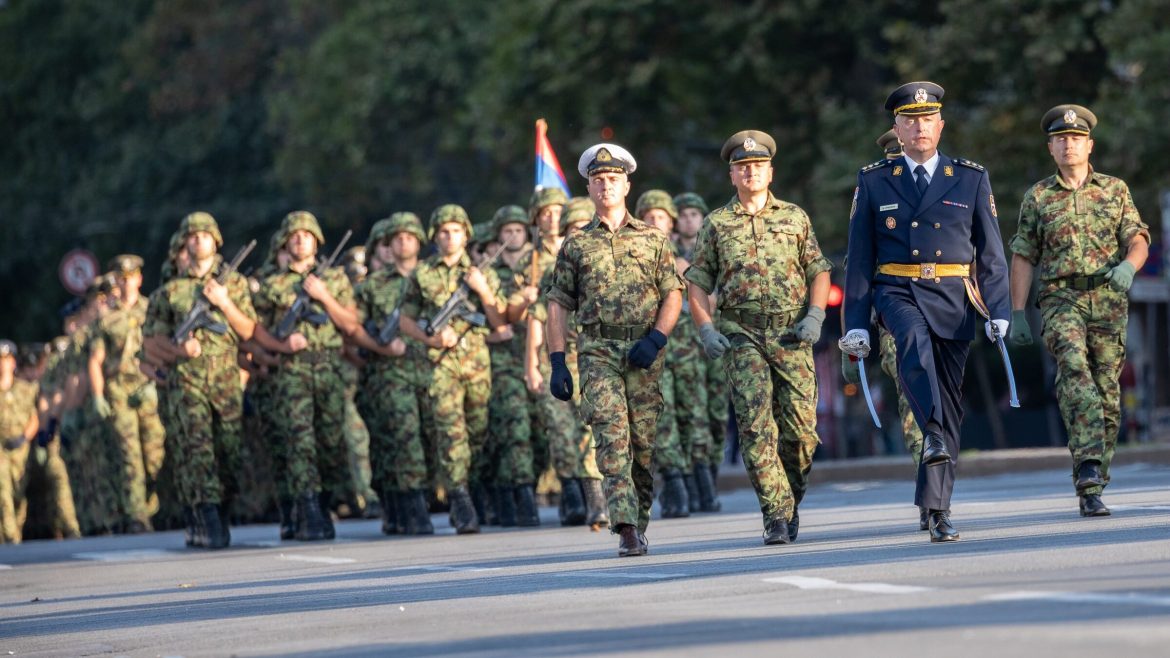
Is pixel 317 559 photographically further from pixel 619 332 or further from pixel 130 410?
pixel 130 410

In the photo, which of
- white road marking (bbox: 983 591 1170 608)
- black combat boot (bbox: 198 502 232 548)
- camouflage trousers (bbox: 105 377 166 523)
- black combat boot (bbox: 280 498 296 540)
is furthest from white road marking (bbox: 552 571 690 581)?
camouflage trousers (bbox: 105 377 166 523)

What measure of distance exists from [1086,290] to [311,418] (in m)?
6.31

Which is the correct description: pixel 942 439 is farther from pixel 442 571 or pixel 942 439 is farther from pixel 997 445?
pixel 997 445

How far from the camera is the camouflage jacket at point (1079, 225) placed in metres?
14.0

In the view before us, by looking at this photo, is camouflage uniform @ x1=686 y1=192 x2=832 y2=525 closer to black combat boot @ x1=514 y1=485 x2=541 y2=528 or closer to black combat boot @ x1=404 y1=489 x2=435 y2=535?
black combat boot @ x1=514 y1=485 x2=541 y2=528

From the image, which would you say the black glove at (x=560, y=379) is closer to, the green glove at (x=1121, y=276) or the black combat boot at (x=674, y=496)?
the green glove at (x=1121, y=276)

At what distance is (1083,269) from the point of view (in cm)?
1395

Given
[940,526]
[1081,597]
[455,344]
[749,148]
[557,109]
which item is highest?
[557,109]

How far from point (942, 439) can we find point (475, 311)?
6240mm

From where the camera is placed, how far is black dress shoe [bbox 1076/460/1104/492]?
13391mm

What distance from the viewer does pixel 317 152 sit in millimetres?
43062

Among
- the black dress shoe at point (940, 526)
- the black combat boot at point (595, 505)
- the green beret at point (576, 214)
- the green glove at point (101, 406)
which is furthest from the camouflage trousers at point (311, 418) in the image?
the black dress shoe at point (940, 526)

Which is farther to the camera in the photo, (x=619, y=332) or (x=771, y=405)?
(x=619, y=332)

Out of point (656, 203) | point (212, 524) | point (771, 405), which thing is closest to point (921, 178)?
point (771, 405)
